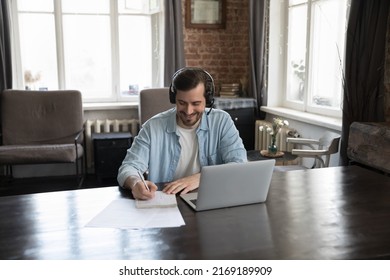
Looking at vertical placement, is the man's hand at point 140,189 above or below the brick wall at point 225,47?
below

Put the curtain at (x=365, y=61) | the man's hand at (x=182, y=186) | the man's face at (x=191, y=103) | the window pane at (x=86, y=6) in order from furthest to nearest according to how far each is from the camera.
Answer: the window pane at (x=86, y=6) → the curtain at (x=365, y=61) → the man's face at (x=191, y=103) → the man's hand at (x=182, y=186)

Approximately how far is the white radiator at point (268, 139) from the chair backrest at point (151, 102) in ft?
3.52

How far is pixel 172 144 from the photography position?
215cm

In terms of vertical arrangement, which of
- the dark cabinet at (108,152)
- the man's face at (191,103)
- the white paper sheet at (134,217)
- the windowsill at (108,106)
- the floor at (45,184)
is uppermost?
the man's face at (191,103)

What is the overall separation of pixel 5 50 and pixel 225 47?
2550mm

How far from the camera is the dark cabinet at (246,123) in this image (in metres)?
5.01

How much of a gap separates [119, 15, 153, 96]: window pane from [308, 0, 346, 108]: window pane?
204 centimetres

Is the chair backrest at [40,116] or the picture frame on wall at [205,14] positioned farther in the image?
the picture frame on wall at [205,14]

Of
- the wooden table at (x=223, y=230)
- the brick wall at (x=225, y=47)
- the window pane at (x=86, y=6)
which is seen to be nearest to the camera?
the wooden table at (x=223, y=230)

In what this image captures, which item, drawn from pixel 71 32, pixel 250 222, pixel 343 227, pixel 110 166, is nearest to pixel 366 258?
pixel 343 227

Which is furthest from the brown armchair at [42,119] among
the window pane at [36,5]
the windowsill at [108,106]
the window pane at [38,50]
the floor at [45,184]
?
the window pane at [36,5]

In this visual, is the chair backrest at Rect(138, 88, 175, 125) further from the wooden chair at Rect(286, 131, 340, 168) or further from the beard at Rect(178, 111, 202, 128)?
the beard at Rect(178, 111, 202, 128)

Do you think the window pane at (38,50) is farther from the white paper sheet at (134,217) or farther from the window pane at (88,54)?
the white paper sheet at (134,217)
